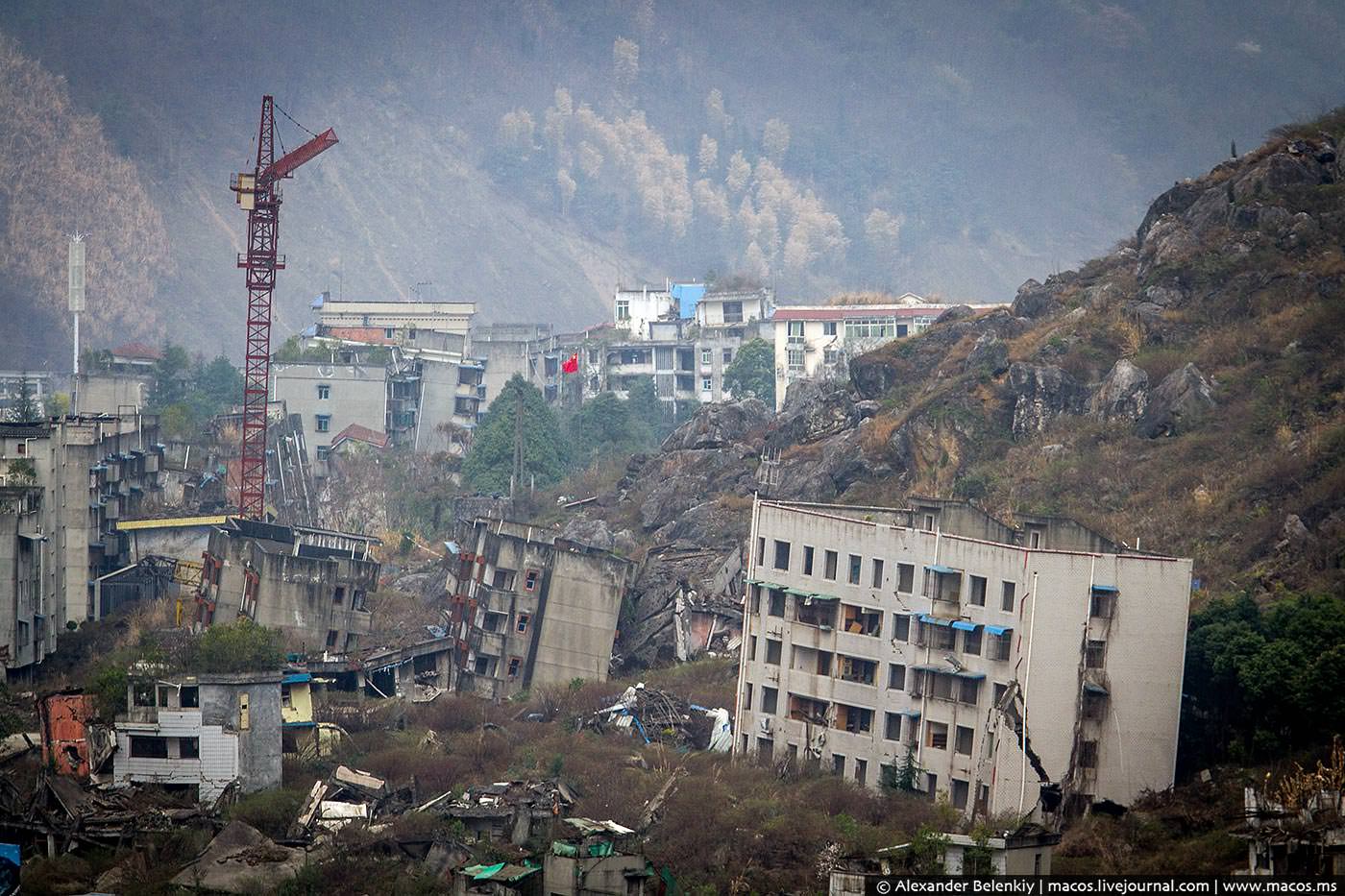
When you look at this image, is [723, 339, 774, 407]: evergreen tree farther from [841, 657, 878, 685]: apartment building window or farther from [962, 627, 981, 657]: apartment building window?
[962, 627, 981, 657]: apartment building window

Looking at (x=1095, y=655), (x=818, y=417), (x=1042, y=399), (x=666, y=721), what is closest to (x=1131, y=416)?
(x=1042, y=399)

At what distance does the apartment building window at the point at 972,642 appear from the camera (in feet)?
133

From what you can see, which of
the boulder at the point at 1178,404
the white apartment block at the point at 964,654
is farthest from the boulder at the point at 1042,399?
the white apartment block at the point at 964,654

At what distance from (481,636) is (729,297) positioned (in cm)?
4335

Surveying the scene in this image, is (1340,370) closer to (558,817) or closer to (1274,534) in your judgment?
(1274,534)

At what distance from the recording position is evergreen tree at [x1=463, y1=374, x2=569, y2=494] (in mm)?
75125

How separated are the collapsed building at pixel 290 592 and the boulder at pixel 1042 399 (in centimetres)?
2099

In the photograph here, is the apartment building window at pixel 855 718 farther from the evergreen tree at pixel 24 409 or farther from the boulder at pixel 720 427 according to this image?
the evergreen tree at pixel 24 409

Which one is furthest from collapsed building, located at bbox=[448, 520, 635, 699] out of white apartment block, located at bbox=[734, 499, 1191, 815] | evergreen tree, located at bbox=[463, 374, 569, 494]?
evergreen tree, located at bbox=[463, 374, 569, 494]

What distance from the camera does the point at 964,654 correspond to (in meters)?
40.9

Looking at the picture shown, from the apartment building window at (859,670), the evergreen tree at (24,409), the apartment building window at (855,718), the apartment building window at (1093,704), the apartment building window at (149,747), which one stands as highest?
the evergreen tree at (24,409)

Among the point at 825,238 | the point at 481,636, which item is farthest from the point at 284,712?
the point at 825,238

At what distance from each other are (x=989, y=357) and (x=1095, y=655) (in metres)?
23.6

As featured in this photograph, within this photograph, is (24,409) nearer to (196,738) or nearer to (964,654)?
(196,738)
